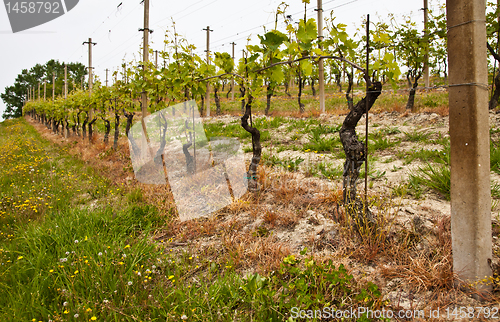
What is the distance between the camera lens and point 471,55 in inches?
72.0

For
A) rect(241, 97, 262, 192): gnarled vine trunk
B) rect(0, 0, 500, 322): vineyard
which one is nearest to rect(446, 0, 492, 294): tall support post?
rect(0, 0, 500, 322): vineyard

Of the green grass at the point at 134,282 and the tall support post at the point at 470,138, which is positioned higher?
the tall support post at the point at 470,138

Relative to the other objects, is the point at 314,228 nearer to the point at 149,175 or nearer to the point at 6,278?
the point at 6,278

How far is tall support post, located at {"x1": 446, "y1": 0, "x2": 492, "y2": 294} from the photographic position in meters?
1.83

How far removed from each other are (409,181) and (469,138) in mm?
2070

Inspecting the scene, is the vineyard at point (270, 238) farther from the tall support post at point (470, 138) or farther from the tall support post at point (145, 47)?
the tall support post at point (145, 47)

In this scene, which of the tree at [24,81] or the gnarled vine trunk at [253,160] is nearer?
the gnarled vine trunk at [253,160]

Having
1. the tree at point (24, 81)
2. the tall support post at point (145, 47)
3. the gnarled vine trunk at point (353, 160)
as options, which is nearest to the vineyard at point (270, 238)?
Result: the gnarled vine trunk at point (353, 160)

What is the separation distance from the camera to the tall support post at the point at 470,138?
5.99ft

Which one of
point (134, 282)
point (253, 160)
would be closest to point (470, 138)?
point (134, 282)

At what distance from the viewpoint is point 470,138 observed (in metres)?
1.84

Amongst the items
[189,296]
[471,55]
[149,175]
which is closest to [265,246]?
[189,296]

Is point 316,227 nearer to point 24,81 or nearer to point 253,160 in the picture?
point 253,160

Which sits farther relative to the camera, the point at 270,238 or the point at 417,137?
the point at 417,137
